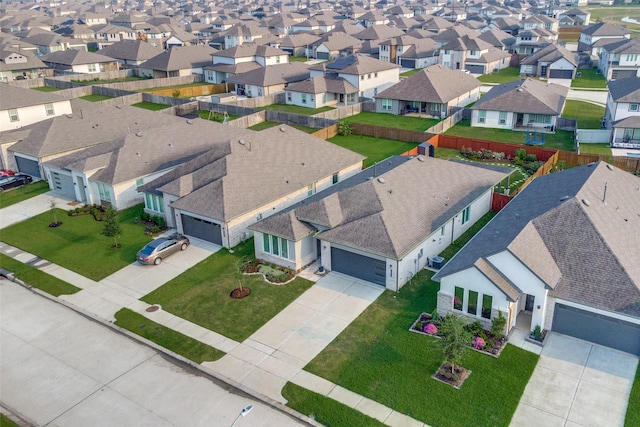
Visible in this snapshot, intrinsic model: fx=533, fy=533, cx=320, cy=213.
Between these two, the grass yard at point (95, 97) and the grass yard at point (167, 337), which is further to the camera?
the grass yard at point (95, 97)

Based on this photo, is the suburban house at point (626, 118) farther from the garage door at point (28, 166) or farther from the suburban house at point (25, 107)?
the suburban house at point (25, 107)

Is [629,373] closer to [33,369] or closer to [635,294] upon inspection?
[635,294]

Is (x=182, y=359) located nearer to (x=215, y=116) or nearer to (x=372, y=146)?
(x=372, y=146)

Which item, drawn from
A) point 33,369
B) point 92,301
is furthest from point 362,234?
point 33,369

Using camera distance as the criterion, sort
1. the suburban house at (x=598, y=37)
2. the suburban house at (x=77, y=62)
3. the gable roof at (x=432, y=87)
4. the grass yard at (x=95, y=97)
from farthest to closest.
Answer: the suburban house at (x=598, y=37)
the suburban house at (x=77, y=62)
the grass yard at (x=95, y=97)
the gable roof at (x=432, y=87)

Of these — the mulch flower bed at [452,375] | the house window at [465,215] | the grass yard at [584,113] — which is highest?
the house window at [465,215]

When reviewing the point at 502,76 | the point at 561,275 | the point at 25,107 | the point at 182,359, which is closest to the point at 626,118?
the point at 561,275

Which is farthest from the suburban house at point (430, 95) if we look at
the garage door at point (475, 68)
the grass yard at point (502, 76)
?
the garage door at point (475, 68)
